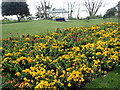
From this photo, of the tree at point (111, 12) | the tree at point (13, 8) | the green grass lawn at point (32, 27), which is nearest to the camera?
the green grass lawn at point (32, 27)

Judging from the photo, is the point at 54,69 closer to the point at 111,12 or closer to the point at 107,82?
the point at 107,82

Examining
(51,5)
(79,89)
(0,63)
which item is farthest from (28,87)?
(51,5)

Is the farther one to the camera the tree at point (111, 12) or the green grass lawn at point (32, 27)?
the tree at point (111, 12)

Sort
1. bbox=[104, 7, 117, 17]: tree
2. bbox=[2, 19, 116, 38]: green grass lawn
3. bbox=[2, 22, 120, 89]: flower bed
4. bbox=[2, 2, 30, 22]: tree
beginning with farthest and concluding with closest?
bbox=[104, 7, 117, 17]: tree → bbox=[2, 2, 30, 22]: tree → bbox=[2, 19, 116, 38]: green grass lawn → bbox=[2, 22, 120, 89]: flower bed

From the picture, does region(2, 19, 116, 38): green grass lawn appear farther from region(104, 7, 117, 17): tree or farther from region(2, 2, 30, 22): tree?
region(104, 7, 117, 17): tree

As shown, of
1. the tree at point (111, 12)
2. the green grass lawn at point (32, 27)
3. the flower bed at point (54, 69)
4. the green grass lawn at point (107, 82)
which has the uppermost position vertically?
the tree at point (111, 12)

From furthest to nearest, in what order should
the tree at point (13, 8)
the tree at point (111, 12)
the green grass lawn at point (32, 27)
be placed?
the tree at point (111, 12)
the tree at point (13, 8)
the green grass lawn at point (32, 27)

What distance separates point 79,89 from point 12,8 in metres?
28.4

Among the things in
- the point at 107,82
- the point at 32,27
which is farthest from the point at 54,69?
A: the point at 32,27

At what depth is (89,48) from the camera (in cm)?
461

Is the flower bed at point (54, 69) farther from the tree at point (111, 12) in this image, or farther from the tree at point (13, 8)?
the tree at point (111, 12)

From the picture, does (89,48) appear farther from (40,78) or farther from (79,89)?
(40,78)

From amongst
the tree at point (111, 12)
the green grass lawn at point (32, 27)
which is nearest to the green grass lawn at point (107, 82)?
the green grass lawn at point (32, 27)

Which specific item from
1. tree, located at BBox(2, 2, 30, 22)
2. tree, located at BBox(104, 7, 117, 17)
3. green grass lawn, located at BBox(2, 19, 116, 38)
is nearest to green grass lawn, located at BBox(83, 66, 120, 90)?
green grass lawn, located at BBox(2, 19, 116, 38)
